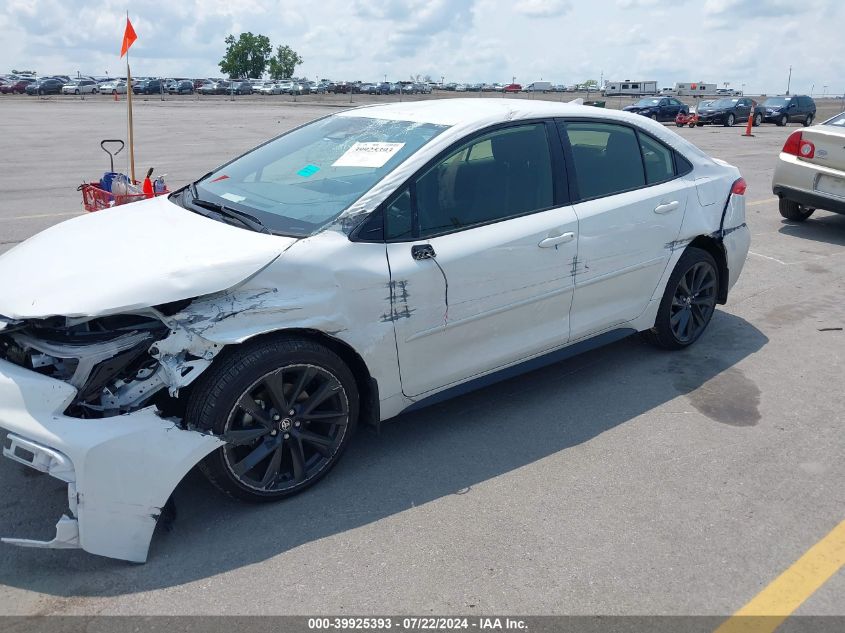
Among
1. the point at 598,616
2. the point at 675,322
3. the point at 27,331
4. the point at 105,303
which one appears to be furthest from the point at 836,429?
the point at 27,331

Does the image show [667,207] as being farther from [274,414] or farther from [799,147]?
[799,147]

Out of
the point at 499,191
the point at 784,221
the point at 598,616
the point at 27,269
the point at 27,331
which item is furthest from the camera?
the point at 784,221

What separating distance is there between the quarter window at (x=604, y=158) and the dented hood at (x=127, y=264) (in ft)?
6.32

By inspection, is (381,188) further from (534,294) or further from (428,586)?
(428,586)

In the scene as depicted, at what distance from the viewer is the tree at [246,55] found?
10762cm

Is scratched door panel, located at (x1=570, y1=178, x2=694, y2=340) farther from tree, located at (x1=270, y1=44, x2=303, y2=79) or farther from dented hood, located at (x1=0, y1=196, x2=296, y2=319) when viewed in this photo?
tree, located at (x1=270, y1=44, x2=303, y2=79)

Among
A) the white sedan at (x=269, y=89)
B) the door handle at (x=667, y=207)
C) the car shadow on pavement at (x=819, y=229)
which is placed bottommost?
the car shadow on pavement at (x=819, y=229)

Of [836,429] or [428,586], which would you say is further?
[836,429]

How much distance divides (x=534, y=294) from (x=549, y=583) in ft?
5.35

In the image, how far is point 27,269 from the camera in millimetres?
3332

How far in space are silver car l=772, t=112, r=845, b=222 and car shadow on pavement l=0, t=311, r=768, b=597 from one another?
14.0 ft

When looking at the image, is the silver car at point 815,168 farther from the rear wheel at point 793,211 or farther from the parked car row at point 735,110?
the parked car row at point 735,110

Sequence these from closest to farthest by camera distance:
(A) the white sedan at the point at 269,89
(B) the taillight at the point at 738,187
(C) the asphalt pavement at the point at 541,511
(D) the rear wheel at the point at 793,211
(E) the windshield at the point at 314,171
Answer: (C) the asphalt pavement at the point at 541,511 → (E) the windshield at the point at 314,171 → (B) the taillight at the point at 738,187 → (D) the rear wheel at the point at 793,211 → (A) the white sedan at the point at 269,89

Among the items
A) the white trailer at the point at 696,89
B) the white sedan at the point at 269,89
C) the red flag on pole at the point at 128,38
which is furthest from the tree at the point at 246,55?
the red flag on pole at the point at 128,38
